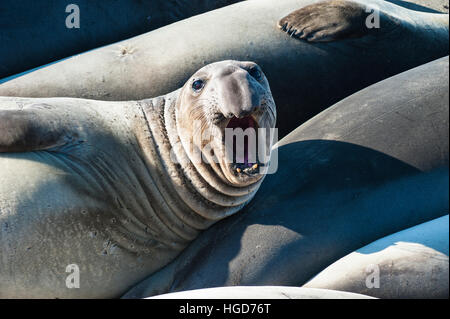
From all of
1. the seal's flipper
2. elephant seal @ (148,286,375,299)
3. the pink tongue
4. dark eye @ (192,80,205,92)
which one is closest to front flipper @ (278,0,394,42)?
the seal's flipper

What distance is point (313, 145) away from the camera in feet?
11.2

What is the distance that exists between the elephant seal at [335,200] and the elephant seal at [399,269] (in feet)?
0.46

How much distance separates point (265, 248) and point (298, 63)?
4.11 feet

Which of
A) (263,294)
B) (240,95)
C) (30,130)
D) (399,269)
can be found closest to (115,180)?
(30,130)

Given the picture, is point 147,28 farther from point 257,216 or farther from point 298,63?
point 257,216

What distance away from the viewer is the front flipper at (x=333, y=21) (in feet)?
12.9

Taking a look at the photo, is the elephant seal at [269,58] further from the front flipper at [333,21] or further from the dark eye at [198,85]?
the dark eye at [198,85]

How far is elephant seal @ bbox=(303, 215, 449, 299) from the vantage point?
2754mm

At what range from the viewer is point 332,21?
156 inches

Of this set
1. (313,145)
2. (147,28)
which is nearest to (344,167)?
(313,145)

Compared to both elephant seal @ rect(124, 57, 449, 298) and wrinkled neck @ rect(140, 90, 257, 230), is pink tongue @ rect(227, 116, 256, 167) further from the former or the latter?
elephant seal @ rect(124, 57, 449, 298)

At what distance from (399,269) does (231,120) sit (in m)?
0.86

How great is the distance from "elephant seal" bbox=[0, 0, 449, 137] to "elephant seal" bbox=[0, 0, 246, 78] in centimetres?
18

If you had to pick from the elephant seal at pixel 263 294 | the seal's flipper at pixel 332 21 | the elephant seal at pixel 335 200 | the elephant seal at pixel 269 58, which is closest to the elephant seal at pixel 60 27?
the elephant seal at pixel 269 58
